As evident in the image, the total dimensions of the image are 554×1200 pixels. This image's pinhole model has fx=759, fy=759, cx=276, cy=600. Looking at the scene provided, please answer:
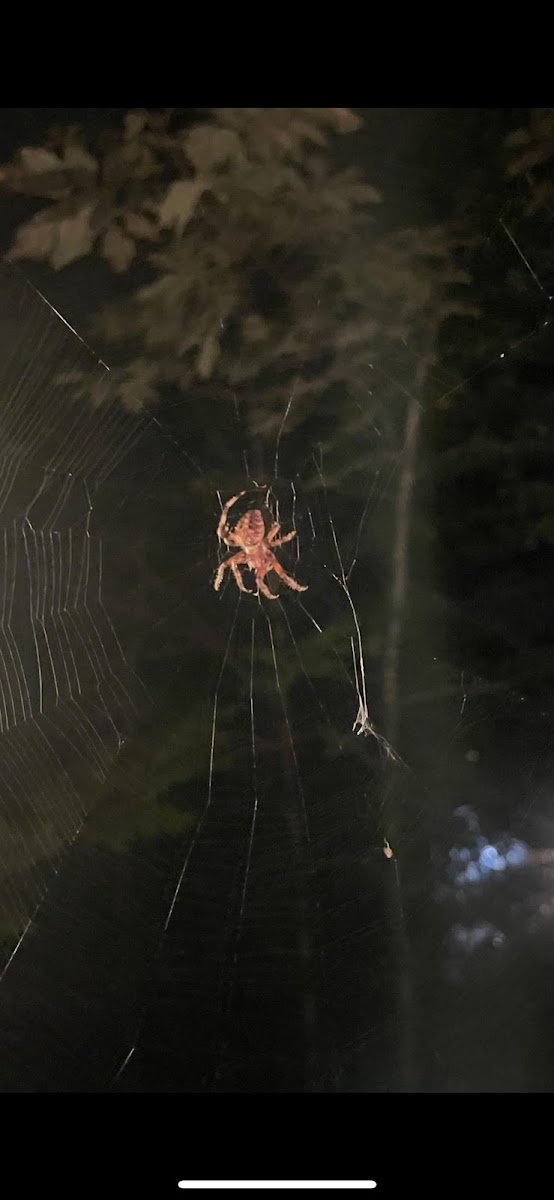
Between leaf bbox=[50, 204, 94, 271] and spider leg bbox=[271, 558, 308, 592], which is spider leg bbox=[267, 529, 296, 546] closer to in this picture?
spider leg bbox=[271, 558, 308, 592]

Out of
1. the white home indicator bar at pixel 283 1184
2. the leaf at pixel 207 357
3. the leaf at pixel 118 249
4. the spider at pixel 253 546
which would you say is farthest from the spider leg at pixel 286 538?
the white home indicator bar at pixel 283 1184

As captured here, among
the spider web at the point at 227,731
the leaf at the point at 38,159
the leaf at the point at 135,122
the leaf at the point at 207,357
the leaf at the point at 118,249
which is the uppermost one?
the leaf at the point at 38,159

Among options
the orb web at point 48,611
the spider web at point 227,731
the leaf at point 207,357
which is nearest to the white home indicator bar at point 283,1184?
the spider web at point 227,731

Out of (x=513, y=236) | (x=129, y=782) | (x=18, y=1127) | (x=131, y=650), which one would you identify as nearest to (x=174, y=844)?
(x=129, y=782)

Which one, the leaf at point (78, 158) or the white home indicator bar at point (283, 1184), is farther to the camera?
the leaf at point (78, 158)

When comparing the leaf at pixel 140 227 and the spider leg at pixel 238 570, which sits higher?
the leaf at pixel 140 227

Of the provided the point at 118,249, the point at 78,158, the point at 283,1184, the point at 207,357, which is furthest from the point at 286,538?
the point at 283,1184

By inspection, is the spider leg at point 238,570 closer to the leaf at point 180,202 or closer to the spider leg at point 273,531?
the spider leg at point 273,531
